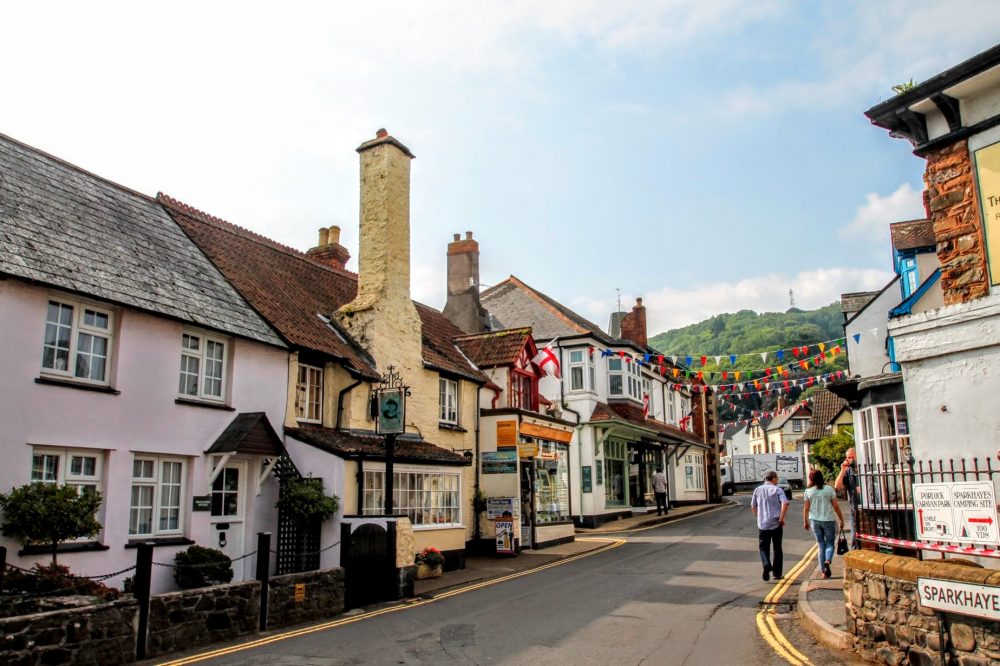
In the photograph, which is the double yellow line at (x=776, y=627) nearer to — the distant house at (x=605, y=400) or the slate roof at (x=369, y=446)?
the slate roof at (x=369, y=446)

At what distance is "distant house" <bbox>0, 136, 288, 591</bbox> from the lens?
11.7 meters

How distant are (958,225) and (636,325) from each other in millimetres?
28172

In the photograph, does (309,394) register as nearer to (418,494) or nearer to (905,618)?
(418,494)

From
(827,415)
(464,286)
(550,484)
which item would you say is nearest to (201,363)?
(550,484)

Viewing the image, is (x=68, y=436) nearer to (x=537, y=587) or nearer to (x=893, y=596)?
(x=537, y=587)

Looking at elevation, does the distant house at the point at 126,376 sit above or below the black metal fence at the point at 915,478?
above

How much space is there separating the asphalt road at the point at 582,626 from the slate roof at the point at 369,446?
348 cm

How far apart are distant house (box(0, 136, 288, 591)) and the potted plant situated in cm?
332

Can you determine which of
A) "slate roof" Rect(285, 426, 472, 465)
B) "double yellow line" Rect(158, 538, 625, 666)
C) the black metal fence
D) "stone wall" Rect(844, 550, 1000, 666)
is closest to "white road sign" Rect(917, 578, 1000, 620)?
"stone wall" Rect(844, 550, 1000, 666)

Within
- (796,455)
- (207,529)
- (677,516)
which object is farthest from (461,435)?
(796,455)

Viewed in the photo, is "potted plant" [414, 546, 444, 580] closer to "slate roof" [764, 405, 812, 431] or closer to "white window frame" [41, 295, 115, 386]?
"white window frame" [41, 295, 115, 386]

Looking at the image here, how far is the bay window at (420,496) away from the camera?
54.4 ft

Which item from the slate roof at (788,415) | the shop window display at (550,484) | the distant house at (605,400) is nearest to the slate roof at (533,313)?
the distant house at (605,400)

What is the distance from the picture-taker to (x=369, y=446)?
16766 millimetres
